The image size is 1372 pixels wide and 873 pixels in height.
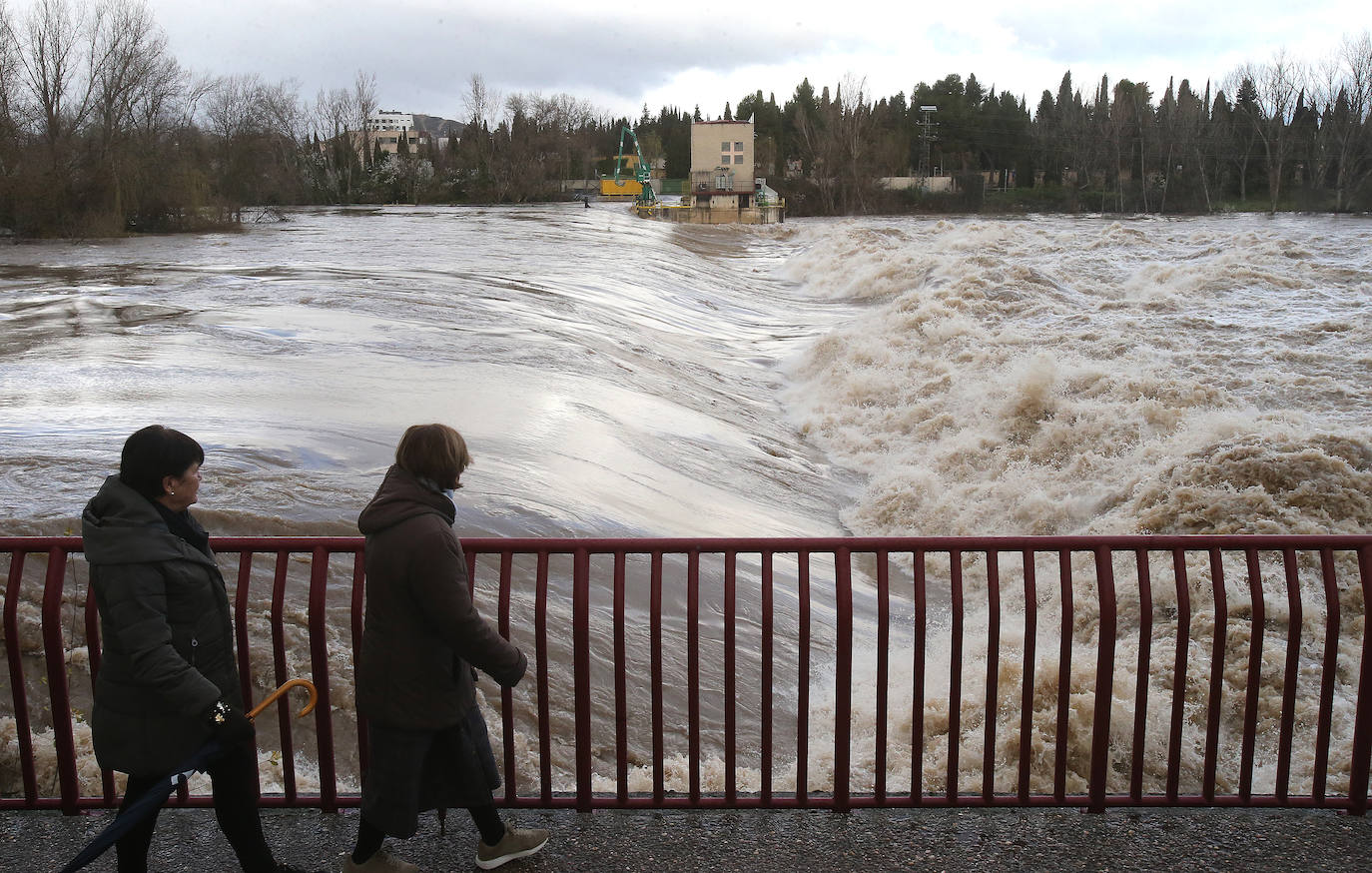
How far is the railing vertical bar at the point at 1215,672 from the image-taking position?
436cm

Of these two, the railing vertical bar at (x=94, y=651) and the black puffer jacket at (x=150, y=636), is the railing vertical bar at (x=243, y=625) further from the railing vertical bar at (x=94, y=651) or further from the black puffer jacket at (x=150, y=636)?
the black puffer jacket at (x=150, y=636)

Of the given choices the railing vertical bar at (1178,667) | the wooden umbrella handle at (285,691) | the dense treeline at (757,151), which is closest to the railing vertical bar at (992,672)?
the railing vertical bar at (1178,667)

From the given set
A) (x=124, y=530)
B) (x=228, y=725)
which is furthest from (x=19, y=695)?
(x=124, y=530)

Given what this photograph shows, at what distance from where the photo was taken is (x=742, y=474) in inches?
522

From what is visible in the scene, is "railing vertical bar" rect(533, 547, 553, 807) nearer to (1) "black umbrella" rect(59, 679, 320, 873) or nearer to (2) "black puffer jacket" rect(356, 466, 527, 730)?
(2) "black puffer jacket" rect(356, 466, 527, 730)

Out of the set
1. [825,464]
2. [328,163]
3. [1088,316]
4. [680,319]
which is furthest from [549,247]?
[328,163]

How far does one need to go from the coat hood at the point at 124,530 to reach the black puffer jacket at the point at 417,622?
58cm

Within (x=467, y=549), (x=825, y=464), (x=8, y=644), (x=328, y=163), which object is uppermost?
(x=328, y=163)

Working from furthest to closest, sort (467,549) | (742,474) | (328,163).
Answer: (328,163)
(742,474)
(467,549)

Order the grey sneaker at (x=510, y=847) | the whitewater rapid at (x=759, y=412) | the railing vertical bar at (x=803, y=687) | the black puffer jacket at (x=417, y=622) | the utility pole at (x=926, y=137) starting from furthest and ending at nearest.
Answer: the utility pole at (x=926, y=137), the whitewater rapid at (x=759, y=412), the railing vertical bar at (x=803, y=687), the grey sneaker at (x=510, y=847), the black puffer jacket at (x=417, y=622)

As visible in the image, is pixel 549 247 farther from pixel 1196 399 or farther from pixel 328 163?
pixel 328 163

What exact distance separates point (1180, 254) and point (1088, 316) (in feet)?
59.1

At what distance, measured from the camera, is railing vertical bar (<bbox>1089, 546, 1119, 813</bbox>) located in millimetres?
4402

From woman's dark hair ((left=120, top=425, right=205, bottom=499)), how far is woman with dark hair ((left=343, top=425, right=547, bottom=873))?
1.88 feet
